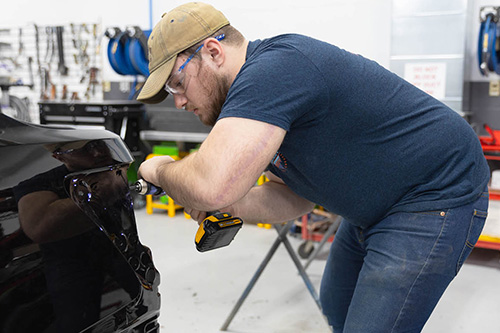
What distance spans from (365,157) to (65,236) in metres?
0.75

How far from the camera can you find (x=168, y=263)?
12.5 feet

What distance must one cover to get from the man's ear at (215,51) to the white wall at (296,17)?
3.54 metres

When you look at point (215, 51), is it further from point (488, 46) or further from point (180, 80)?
point (488, 46)

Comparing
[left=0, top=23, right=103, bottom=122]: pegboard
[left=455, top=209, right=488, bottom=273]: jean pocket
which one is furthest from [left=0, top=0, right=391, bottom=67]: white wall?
[left=455, top=209, right=488, bottom=273]: jean pocket

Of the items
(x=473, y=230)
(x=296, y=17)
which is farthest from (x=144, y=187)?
(x=296, y=17)

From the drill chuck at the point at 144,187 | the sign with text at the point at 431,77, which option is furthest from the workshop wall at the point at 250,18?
the drill chuck at the point at 144,187

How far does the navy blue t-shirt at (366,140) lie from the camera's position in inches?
48.6

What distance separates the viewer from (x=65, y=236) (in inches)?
42.1

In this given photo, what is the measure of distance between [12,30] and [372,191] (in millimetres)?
6406

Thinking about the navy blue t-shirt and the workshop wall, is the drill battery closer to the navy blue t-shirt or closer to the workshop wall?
the navy blue t-shirt

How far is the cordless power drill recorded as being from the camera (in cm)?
139

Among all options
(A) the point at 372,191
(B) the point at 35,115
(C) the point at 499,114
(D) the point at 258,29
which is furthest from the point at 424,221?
(B) the point at 35,115

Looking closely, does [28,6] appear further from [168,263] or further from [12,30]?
[168,263]

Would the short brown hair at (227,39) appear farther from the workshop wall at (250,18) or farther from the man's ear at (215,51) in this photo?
the workshop wall at (250,18)
